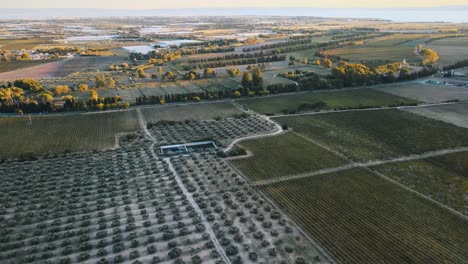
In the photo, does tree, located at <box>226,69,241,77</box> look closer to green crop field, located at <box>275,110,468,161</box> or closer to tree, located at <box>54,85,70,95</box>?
green crop field, located at <box>275,110,468,161</box>

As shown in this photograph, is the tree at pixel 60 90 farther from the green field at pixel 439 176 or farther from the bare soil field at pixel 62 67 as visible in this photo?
the green field at pixel 439 176

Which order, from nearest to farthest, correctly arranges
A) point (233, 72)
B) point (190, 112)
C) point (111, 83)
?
point (190, 112) → point (111, 83) → point (233, 72)

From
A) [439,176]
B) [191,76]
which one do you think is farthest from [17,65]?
[439,176]

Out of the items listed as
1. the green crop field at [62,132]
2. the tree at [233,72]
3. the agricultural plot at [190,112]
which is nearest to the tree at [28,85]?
the green crop field at [62,132]

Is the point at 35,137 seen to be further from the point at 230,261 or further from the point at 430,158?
the point at 430,158

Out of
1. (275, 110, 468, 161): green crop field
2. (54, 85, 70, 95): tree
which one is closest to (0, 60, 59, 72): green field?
(54, 85, 70, 95): tree

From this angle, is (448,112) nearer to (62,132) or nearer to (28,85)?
(62,132)

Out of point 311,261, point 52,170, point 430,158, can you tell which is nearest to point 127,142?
point 52,170
